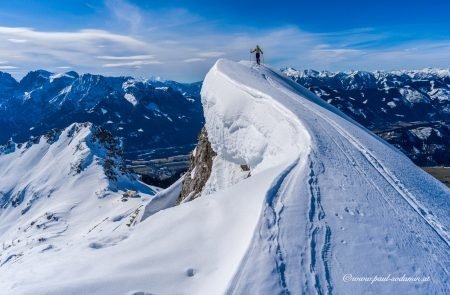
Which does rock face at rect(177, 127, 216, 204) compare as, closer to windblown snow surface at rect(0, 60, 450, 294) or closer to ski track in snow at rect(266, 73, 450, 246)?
ski track in snow at rect(266, 73, 450, 246)

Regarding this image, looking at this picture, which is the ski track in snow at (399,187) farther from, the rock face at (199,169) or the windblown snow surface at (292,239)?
the rock face at (199,169)

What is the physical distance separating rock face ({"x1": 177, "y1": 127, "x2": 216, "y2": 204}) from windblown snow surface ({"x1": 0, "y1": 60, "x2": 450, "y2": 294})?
40.9ft

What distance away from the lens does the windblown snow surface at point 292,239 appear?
10.4 metres

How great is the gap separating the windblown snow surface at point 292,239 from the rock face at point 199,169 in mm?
12459

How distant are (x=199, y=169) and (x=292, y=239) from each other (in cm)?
2280

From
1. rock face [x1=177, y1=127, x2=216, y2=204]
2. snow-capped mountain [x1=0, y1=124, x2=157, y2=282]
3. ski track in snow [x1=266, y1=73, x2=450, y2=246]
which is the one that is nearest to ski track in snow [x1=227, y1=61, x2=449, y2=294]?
ski track in snow [x1=266, y1=73, x2=450, y2=246]

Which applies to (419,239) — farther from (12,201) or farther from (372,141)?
(12,201)

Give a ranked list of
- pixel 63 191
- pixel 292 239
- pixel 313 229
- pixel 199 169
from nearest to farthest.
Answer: pixel 292 239, pixel 313 229, pixel 199 169, pixel 63 191

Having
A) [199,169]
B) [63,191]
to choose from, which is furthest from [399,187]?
[63,191]

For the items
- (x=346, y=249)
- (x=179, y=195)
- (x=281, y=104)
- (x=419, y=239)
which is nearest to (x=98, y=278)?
(x=346, y=249)

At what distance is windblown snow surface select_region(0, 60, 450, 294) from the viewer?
1039 cm

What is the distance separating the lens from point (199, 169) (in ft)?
111

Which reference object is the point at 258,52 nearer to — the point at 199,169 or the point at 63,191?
the point at 199,169

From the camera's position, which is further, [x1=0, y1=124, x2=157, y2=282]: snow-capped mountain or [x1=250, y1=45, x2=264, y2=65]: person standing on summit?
[x1=0, y1=124, x2=157, y2=282]: snow-capped mountain
